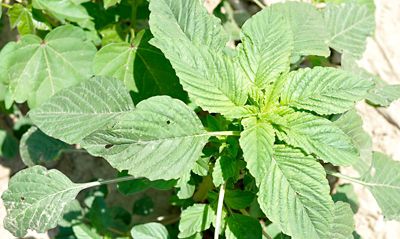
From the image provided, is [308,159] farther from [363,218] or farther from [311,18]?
[363,218]

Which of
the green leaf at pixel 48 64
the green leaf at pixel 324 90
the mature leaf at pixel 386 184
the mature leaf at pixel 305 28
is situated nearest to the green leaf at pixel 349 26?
the mature leaf at pixel 305 28

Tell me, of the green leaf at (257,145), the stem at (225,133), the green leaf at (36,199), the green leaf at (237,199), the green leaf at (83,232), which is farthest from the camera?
the green leaf at (83,232)

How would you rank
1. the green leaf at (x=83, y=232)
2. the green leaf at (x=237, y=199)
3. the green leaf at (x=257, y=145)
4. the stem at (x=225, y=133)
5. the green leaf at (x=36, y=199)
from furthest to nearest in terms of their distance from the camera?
the green leaf at (x=83, y=232), the green leaf at (x=237, y=199), the green leaf at (x=36, y=199), the stem at (x=225, y=133), the green leaf at (x=257, y=145)

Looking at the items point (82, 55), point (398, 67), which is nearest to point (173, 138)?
point (82, 55)

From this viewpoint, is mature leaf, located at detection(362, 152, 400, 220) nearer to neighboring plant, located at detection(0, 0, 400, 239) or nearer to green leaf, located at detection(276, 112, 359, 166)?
neighboring plant, located at detection(0, 0, 400, 239)

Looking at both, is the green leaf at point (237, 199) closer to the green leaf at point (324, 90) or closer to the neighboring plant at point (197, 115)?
the neighboring plant at point (197, 115)

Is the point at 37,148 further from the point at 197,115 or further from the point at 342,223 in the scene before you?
the point at 342,223

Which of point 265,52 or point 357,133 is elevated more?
point 265,52

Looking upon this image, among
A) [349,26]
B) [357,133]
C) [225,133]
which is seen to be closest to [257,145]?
[225,133]
